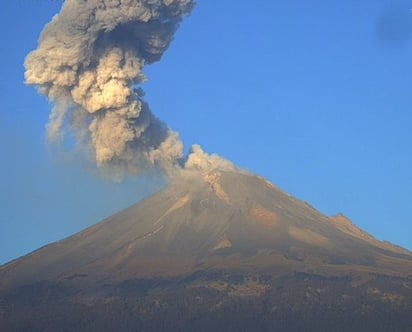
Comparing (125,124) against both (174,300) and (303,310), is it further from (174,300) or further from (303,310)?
(303,310)

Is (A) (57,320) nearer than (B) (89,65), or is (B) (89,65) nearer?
(A) (57,320)

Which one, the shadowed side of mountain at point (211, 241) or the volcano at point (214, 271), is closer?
the volcano at point (214, 271)

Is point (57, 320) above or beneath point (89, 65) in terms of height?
beneath

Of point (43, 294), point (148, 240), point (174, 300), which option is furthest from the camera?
point (148, 240)

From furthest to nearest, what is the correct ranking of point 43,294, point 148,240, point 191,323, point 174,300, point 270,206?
point 270,206
point 148,240
point 43,294
point 174,300
point 191,323

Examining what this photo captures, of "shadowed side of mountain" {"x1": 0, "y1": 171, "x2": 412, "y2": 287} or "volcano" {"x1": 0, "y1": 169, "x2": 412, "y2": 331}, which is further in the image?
"shadowed side of mountain" {"x1": 0, "y1": 171, "x2": 412, "y2": 287}

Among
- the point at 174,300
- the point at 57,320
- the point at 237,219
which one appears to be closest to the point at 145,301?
the point at 174,300

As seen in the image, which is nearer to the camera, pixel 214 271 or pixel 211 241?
pixel 214 271

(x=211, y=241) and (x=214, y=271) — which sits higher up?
(x=211, y=241)
